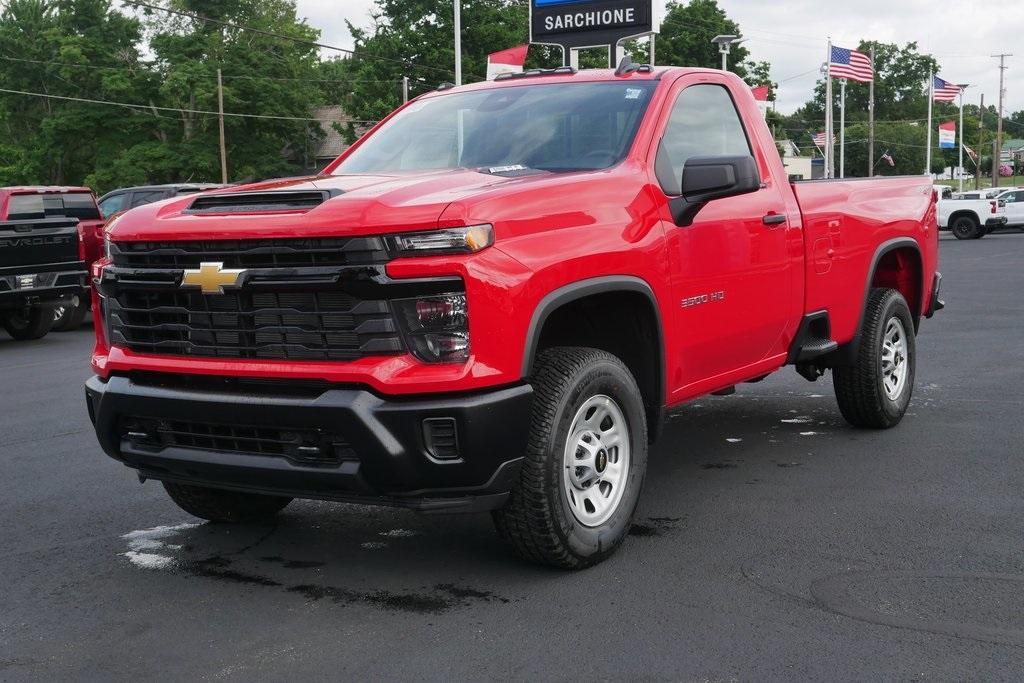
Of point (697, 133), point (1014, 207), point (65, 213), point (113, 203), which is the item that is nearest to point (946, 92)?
point (1014, 207)

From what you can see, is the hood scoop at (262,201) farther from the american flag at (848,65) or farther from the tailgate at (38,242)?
the american flag at (848,65)

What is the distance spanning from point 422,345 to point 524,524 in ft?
2.67

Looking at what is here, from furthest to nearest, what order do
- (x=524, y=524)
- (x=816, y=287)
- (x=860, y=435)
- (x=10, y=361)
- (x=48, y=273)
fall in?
(x=48, y=273) → (x=10, y=361) → (x=860, y=435) → (x=816, y=287) → (x=524, y=524)

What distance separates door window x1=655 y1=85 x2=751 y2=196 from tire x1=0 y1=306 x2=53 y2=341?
10795mm

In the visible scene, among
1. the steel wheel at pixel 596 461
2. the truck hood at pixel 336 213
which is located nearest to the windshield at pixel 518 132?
the truck hood at pixel 336 213

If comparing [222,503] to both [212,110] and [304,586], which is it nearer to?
[304,586]

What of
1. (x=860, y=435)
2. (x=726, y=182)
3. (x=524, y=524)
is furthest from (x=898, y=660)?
(x=860, y=435)

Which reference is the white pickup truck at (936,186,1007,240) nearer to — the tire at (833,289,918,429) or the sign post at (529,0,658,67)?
the sign post at (529,0,658,67)

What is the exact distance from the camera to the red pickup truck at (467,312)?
158 inches

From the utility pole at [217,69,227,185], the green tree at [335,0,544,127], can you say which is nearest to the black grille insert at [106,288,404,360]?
the green tree at [335,0,544,127]

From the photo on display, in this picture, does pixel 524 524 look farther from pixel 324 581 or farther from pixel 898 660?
pixel 898 660

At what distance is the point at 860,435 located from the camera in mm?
7129

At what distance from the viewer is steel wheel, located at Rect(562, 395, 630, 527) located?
178 inches

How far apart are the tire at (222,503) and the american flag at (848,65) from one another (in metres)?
38.2
